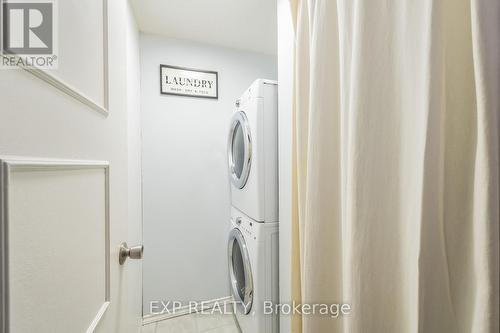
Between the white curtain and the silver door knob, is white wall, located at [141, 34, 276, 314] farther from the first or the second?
the white curtain

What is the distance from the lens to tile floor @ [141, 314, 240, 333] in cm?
154

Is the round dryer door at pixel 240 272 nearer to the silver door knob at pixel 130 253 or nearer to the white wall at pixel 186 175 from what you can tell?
the white wall at pixel 186 175

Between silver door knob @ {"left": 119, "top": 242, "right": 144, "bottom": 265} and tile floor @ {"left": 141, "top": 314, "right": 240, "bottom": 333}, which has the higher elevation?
silver door knob @ {"left": 119, "top": 242, "right": 144, "bottom": 265}

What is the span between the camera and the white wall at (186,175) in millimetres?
1627

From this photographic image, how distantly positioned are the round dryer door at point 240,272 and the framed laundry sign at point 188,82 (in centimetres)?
123

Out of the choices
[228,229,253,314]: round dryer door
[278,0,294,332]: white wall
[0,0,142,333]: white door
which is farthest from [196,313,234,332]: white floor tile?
[0,0,142,333]: white door

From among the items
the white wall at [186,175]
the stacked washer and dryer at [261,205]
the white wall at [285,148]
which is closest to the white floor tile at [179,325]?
the white wall at [186,175]

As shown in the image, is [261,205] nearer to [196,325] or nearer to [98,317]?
[98,317]

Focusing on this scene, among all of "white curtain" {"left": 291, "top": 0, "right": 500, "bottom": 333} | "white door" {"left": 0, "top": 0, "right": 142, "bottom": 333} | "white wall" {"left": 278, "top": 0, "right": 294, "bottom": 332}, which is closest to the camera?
"white door" {"left": 0, "top": 0, "right": 142, "bottom": 333}

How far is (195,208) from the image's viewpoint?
1.75 metres

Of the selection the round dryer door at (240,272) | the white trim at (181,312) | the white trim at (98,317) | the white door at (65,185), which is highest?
the white door at (65,185)

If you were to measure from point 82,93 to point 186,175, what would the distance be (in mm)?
1332

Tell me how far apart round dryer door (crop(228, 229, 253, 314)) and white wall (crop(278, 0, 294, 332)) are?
0.22m

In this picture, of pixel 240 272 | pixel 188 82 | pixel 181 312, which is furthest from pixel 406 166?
pixel 181 312
